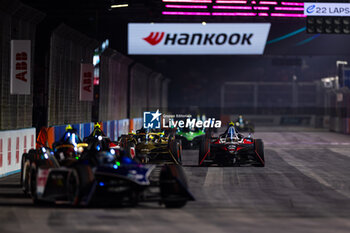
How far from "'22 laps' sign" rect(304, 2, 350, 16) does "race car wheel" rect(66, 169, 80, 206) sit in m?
20.5

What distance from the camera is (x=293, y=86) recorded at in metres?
96.2

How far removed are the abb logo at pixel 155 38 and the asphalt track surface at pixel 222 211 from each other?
27.6 m

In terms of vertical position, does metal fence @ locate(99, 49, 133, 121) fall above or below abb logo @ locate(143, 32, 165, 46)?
below

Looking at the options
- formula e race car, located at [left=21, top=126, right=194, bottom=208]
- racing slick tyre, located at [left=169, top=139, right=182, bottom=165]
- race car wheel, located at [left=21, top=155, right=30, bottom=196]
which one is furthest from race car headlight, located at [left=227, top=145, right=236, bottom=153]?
formula e race car, located at [left=21, top=126, right=194, bottom=208]

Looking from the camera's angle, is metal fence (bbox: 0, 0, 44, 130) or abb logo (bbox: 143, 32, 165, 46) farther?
abb logo (bbox: 143, 32, 165, 46)

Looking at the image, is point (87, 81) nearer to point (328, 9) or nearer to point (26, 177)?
point (328, 9)

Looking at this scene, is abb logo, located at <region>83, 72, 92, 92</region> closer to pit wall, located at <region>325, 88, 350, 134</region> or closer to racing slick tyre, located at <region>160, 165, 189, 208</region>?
racing slick tyre, located at <region>160, 165, 189, 208</region>

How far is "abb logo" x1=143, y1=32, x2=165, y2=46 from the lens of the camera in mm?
45375

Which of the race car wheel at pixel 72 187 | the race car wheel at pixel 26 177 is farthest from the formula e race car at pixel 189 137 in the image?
the race car wheel at pixel 72 187

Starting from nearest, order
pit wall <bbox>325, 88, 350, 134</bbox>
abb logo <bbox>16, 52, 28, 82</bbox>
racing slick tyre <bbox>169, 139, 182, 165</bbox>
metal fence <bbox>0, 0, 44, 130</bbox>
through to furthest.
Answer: metal fence <bbox>0, 0, 44, 130</bbox>, abb logo <bbox>16, 52, 28, 82</bbox>, racing slick tyre <bbox>169, 139, 182, 165</bbox>, pit wall <bbox>325, 88, 350, 134</bbox>

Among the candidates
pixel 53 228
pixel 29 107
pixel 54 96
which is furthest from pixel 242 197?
pixel 54 96

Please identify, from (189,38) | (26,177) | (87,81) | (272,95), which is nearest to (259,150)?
(26,177)

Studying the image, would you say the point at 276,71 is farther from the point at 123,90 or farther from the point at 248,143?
the point at 248,143

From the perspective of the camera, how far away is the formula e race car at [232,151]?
2191 cm
